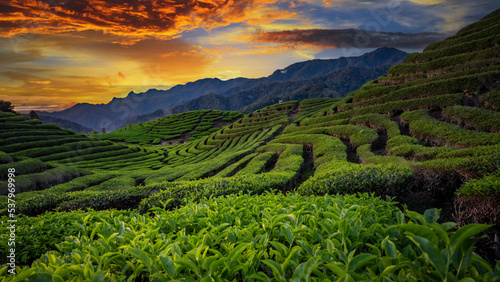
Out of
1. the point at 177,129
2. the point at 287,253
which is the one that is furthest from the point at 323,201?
the point at 177,129

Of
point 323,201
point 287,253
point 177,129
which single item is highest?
point 177,129

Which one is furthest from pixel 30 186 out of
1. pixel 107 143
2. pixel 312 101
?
pixel 312 101

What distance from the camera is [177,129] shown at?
83.6 meters

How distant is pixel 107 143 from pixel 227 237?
52.3 m

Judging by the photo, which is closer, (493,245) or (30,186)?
(493,245)

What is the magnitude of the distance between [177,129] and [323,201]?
83.6 meters

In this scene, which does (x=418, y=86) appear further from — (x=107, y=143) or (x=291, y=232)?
(x=107, y=143)

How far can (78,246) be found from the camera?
12.0 feet

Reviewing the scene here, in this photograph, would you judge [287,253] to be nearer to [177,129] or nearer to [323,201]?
[323,201]

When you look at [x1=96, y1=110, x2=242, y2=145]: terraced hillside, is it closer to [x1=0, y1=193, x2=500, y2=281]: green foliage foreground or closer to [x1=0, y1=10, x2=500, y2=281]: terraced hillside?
[x1=0, y1=10, x2=500, y2=281]: terraced hillside

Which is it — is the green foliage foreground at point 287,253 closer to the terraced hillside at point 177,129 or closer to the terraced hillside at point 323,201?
the terraced hillside at point 323,201

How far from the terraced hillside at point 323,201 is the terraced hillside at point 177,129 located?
117ft

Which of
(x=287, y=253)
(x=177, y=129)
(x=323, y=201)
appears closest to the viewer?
(x=287, y=253)

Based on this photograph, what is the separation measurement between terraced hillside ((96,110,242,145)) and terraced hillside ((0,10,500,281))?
1406 inches
